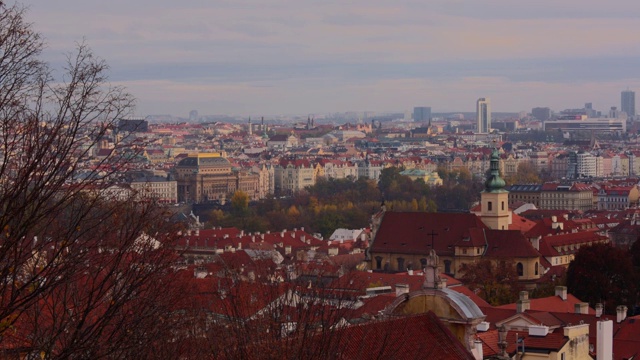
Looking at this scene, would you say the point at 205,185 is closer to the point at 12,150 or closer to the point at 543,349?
the point at 543,349

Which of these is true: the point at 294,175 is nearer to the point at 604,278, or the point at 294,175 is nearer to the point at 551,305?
the point at 604,278

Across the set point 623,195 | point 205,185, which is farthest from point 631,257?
point 205,185

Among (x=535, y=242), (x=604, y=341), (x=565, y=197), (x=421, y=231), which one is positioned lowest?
(x=565, y=197)

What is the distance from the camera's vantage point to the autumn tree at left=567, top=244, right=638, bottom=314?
140ft

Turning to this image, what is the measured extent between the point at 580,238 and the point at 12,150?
60.8 meters

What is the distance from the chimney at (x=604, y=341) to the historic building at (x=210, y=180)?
4621 inches

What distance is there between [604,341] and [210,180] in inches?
4940

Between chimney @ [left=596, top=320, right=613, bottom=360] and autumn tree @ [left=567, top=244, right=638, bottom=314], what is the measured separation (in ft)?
51.2

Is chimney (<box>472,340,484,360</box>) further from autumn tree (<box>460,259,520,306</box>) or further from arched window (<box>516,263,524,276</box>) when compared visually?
arched window (<box>516,263,524,276</box>)

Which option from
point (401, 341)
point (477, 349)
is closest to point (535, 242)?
point (477, 349)

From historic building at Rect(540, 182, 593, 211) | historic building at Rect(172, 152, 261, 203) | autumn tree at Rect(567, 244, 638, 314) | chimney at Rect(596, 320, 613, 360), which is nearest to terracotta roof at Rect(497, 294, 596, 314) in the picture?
autumn tree at Rect(567, 244, 638, 314)

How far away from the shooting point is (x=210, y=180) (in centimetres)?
14975

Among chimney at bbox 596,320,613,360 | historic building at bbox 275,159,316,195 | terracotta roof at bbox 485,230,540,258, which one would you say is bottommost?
historic building at bbox 275,159,316,195

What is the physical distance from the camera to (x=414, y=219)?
6253 centimetres
